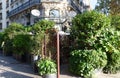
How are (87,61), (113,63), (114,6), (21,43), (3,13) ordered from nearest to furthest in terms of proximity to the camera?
(87,61) < (113,63) < (21,43) < (114,6) < (3,13)

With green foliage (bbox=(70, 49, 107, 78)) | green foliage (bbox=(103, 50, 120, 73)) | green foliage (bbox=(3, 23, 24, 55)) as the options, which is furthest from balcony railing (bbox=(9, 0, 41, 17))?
green foliage (bbox=(70, 49, 107, 78))

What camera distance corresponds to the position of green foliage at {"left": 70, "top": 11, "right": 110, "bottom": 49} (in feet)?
38.8

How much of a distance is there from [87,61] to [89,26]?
4.90 feet

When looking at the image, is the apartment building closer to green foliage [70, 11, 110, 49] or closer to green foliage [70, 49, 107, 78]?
green foliage [70, 11, 110, 49]

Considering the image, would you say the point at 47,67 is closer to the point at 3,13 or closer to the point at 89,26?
the point at 89,26

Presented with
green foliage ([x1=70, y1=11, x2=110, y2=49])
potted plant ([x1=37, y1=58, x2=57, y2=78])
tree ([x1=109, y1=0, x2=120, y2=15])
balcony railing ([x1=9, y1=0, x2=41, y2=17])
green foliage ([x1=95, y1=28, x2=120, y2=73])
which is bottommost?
potted plant ([x1=37, y1=58, x2=57, y2=78])

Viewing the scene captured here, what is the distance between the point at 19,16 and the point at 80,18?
37.2 meters

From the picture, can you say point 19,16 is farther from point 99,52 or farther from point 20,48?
point 99,52

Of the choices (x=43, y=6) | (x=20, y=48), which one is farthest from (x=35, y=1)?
(x=20, y=48)

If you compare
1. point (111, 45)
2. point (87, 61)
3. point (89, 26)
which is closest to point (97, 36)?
point (89, 26)

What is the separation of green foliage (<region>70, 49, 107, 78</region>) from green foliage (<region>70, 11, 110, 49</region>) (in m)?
0.48

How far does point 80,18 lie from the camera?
12.1m

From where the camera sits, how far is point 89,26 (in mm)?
11805

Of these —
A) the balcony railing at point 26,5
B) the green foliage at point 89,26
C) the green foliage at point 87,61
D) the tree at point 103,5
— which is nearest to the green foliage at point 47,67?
the green foliage at point 87,61
